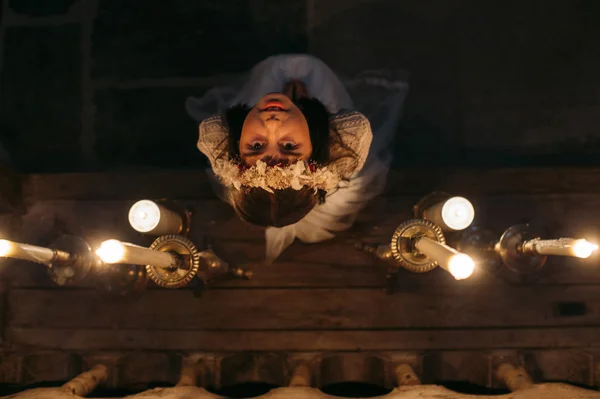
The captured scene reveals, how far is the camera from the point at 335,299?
2365 millimetres

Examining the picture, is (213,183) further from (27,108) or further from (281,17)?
(27,108)

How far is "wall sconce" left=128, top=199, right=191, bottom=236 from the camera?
2.00 meters

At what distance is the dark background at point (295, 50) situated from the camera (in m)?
2.99

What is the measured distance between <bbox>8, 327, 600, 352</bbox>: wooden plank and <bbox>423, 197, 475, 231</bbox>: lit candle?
718 millimetres

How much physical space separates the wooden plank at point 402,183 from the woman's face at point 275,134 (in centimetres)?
73

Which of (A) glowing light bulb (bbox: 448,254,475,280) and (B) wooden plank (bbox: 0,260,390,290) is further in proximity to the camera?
(B) wooden plank (bbox: 0,260,390,290)

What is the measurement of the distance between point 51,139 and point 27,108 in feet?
0.95

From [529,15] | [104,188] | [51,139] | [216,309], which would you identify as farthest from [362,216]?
[51,139]

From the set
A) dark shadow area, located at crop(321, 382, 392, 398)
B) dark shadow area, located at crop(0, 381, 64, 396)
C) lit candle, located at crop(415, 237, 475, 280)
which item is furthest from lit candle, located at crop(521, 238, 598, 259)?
dark shadow area, located at crop(0, 381, 64, 396)

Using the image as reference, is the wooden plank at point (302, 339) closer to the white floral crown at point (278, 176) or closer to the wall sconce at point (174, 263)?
the wall sconce at point (174, 263)

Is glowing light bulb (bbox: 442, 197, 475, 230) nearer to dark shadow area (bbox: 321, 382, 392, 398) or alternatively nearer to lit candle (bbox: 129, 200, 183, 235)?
dark shadow area (bbox: 321, 382, 392, 398)

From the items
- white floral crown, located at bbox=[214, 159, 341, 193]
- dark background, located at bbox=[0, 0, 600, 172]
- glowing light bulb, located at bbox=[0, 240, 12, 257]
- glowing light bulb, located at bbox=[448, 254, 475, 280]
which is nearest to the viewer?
glowing light bulb, located at bbox=[448, 254, 475, 280]

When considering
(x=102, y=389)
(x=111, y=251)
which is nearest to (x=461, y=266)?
(x=111, y=251)

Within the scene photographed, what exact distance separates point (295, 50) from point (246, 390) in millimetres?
2182
